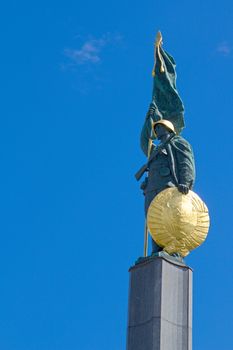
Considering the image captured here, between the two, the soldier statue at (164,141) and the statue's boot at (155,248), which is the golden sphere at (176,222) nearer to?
the statue's boot at (155,248)

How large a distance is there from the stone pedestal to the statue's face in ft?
12.8

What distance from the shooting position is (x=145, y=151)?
80.0ft

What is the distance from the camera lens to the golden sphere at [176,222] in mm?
21688

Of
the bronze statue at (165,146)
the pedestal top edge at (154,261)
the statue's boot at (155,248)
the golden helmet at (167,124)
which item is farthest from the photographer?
the golden helmet at (167,124)

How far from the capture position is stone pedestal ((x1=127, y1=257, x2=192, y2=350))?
2025 cm

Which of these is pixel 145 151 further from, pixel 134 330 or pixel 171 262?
pixel 134 330

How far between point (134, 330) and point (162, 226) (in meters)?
2.73

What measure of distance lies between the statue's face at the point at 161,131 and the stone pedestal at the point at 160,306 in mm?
3896

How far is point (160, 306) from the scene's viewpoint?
67.2 ft

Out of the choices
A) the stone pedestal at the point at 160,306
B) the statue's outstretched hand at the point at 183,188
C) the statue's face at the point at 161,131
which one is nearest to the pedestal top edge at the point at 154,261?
the stone pedestal at the point at 160,306

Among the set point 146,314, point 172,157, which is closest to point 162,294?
point 146,314

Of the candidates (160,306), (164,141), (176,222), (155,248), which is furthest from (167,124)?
(160,306)

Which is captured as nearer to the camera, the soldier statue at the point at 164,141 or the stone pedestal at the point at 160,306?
the stone pedestal at the point at 160,306

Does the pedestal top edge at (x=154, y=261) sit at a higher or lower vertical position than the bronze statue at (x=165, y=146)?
lower
